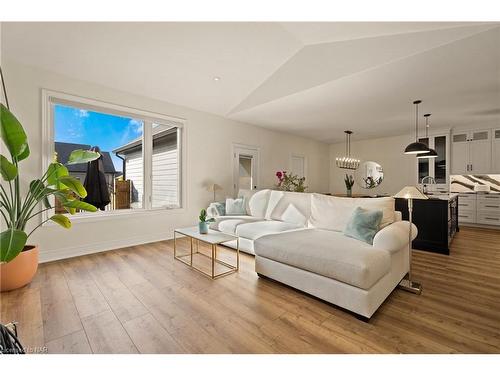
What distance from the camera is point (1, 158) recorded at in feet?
6.54

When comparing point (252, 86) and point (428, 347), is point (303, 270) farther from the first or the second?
point (252, 86)

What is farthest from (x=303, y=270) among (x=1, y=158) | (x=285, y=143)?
(x=285, y=143)

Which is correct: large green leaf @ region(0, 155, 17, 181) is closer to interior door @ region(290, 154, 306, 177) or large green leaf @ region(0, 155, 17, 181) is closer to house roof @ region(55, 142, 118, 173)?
house roof @ region(55, 142, 118, 173)

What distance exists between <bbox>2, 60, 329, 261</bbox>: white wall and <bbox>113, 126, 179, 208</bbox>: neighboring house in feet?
0.95

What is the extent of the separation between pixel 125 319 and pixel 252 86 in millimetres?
3675

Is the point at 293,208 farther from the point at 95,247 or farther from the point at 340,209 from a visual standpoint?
the point at 95,247

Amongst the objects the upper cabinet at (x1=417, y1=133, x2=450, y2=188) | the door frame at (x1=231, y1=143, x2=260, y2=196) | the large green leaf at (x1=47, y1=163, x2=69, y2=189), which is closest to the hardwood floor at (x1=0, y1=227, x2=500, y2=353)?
the large green leaf at (x1=47, y1=163, x2=69, y2=189)

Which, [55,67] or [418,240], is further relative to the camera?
[418,240]

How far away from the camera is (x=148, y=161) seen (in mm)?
4180

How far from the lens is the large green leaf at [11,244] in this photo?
5.09 feet

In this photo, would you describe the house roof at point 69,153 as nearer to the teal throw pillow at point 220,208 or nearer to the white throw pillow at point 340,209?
the teal throw pillow at point 220,208

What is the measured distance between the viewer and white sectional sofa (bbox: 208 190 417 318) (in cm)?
182

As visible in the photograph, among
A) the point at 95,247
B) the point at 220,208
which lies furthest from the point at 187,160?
the point at 95,247

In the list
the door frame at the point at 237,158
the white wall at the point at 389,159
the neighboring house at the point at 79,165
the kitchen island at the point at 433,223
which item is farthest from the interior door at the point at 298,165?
the neighboring house at the point at 79,165
